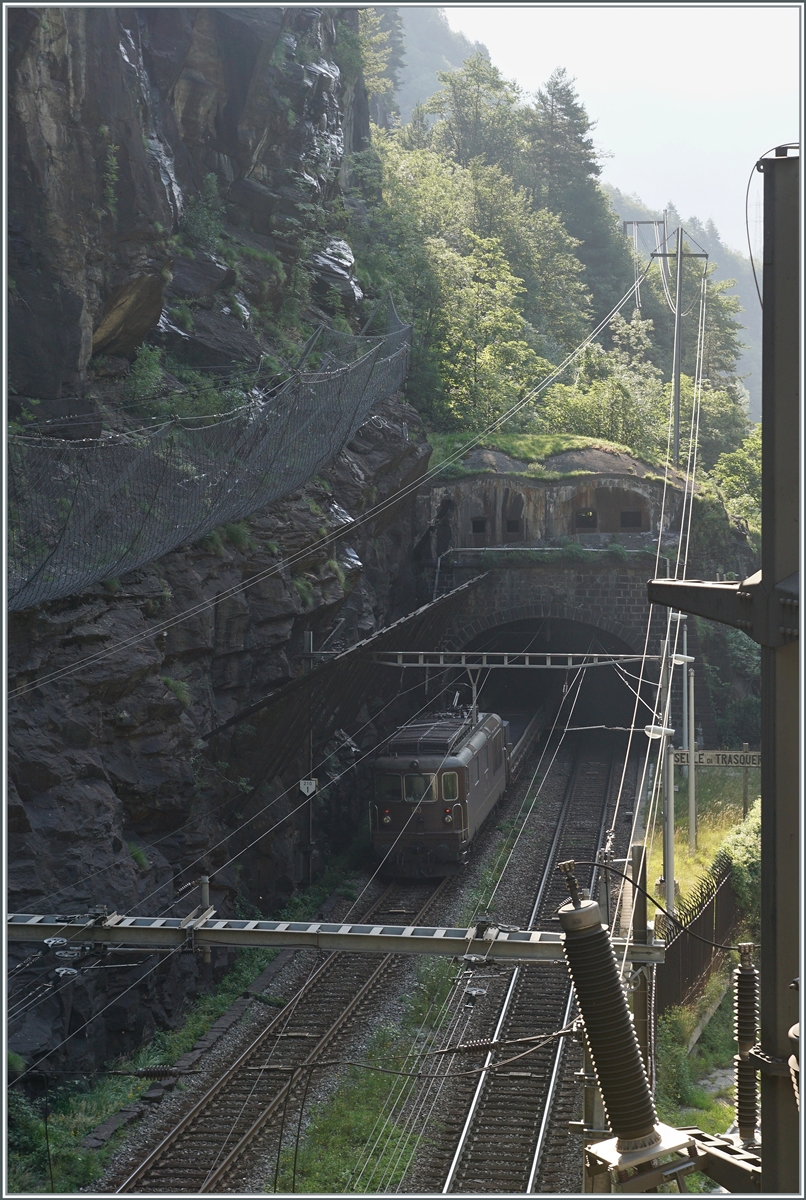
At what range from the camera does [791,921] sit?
4441 mm

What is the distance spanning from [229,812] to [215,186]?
14.6 m

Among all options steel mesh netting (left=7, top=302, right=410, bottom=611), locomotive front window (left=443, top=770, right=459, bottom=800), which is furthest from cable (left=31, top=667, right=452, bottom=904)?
steel mesh netting (left=7, top=302, right=410, bottom=611)

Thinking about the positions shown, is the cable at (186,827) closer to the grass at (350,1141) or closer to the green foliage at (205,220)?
the grass at (350,1141)

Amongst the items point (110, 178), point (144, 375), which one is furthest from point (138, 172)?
point (144, 375)

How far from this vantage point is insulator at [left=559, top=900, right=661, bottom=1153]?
446 centimetres

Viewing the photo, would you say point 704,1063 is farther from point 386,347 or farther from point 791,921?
point 386,347

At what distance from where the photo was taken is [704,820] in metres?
22.7

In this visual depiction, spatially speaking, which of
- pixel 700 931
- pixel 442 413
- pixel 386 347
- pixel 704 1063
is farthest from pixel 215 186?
pixel 704 1063

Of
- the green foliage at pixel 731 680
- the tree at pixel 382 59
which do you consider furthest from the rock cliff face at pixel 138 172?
the tree at pixel 382 59

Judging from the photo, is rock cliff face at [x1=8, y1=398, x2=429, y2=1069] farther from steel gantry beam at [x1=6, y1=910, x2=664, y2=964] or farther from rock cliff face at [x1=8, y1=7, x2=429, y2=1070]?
steel gantry beam at [x1=6, y1=910, x2=664, y2=964]

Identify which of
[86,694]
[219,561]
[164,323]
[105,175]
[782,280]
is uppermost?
[105,175]

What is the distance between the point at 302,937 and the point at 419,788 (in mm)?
9751

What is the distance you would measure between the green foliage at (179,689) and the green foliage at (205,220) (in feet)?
35.5

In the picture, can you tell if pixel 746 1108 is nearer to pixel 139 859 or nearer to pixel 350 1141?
pixel 350 1141
